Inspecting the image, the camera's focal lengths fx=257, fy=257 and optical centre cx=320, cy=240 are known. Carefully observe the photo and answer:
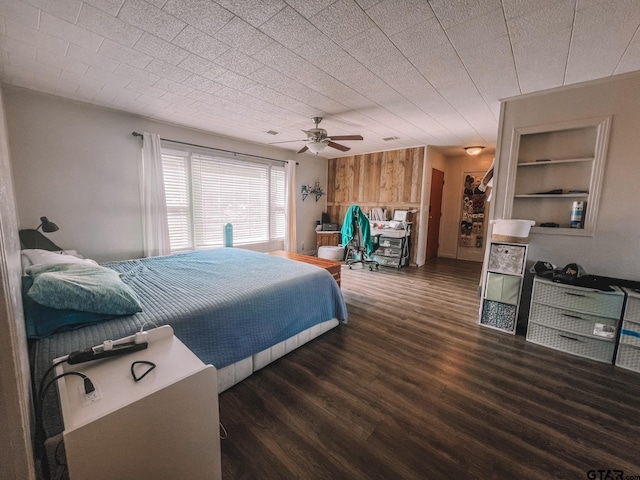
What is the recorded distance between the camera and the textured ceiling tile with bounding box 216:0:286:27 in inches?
57.3

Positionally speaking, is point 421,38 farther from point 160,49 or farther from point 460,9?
point 160,49

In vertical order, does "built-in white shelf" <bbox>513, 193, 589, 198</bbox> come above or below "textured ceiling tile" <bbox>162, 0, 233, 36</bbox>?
below

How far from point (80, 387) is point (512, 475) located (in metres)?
1.90

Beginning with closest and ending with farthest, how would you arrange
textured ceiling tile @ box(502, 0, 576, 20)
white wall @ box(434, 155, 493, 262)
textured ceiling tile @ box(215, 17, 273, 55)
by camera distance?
textured ceiling tile @ box(502, 0, 576, 20), textured ceiling tile @ box(215, 17, 273, 55), white wall @ box(434, 155, 493, 262)

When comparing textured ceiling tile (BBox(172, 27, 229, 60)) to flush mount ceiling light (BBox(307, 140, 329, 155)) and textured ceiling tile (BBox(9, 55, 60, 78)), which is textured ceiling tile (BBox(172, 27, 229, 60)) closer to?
textured ceiling tile (BBox(9, 55, 60, 78))

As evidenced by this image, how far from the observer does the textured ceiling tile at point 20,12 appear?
57.7 inches

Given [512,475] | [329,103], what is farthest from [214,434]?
[329,103]

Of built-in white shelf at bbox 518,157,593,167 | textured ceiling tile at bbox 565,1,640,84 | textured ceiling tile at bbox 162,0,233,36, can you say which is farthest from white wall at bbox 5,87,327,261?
built-in white shelf at bbox 518,157,593,167

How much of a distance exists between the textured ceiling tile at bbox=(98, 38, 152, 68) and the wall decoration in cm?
622

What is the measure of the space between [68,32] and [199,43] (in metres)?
0.83

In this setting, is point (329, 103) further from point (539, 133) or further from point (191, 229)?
point (191, 229)

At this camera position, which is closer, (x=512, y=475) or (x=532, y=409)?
(x=512, y=475)

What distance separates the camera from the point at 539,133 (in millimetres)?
2648

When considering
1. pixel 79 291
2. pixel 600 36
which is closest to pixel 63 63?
pixel 79 291
